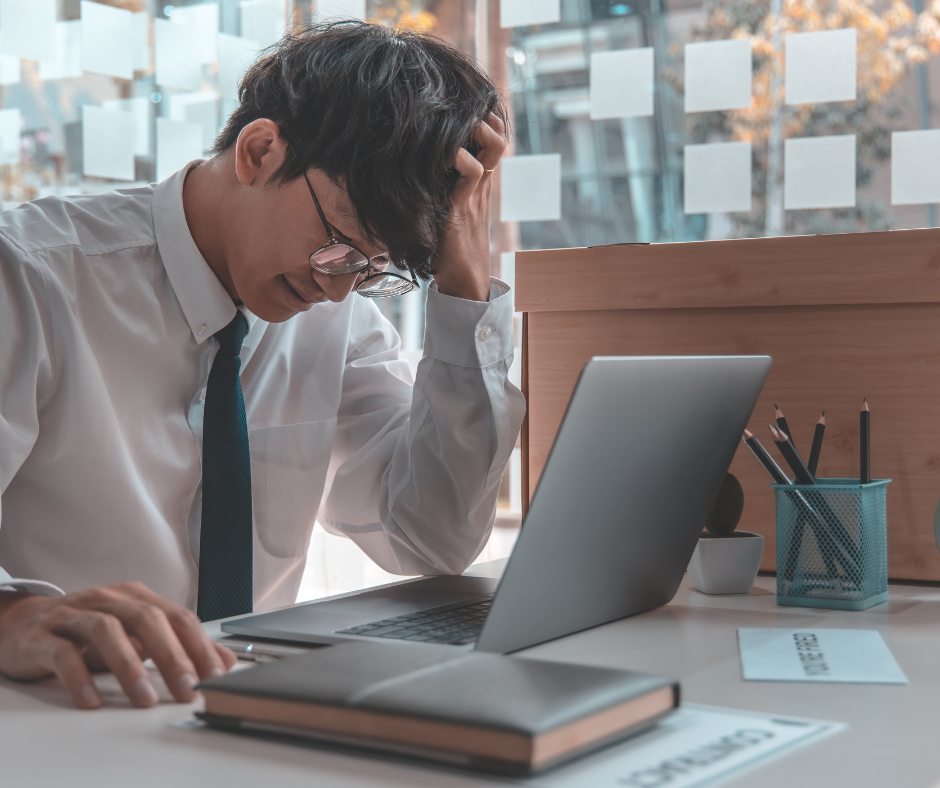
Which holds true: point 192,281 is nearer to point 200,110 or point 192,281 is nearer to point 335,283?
point 335,283

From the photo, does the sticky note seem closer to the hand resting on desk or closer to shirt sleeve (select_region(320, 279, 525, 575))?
shirt sleeve (select_region(320, 279, 525, 575))

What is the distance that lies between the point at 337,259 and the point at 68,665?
0.59 m

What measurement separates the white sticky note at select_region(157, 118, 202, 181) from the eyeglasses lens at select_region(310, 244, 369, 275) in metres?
1.49

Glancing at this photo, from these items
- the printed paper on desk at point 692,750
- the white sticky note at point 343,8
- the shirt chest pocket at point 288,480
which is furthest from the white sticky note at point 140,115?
the printed paper on desk at point 692,750

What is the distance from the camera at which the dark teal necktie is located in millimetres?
1141

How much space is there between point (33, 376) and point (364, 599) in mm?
429

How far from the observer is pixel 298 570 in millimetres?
1382

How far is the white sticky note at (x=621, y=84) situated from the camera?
226 cm

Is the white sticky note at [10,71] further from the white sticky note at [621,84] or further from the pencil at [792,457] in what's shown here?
the pencil at [792,457]

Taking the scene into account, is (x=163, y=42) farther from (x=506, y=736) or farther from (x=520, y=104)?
(x=506, y=736)

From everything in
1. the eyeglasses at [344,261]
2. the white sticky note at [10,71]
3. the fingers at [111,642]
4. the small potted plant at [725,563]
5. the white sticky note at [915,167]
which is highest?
the white sticky note at [10,71]

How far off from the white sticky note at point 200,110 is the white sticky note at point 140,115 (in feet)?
0.22

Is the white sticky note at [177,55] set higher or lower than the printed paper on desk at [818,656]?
higher

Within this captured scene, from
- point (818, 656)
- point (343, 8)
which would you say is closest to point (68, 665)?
point (818, 656)
